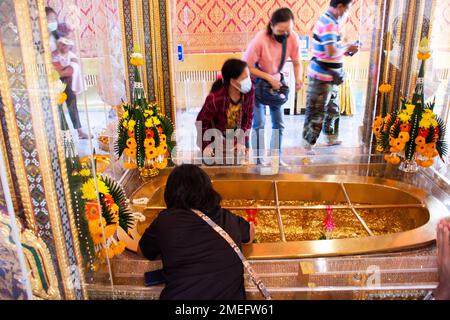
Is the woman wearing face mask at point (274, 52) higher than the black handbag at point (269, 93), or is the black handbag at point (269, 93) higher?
the woman wearing face mask at point (274, 52)

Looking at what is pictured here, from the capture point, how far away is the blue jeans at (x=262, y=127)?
153 inches

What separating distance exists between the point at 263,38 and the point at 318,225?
191 cm

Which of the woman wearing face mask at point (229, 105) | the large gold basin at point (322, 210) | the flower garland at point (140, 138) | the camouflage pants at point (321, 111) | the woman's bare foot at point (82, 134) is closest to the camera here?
the woman's bare foot at point (82, 134)

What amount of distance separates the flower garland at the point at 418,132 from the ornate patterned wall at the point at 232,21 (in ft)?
2.86

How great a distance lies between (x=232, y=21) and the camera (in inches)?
157

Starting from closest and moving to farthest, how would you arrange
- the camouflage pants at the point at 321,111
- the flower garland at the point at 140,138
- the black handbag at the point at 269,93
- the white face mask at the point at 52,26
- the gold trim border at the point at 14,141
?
the gold trim border at the point at 14,141, the white face mask at the point at 52,26, the flower garland at the point at 140,138, the black handbag at the point at 269,93, the camouflage pants at the point at 321,111

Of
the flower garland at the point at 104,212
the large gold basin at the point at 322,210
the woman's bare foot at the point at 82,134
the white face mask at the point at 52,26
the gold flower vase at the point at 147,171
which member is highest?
the white face mask at the point at 52,26

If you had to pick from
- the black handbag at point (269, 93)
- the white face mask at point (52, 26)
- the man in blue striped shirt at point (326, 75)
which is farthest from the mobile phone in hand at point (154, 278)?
the man in blue striped shirt at point (326, 75)

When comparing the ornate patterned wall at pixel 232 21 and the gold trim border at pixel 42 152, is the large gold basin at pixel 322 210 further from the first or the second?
the ornate patterned wall at pixel 232 21

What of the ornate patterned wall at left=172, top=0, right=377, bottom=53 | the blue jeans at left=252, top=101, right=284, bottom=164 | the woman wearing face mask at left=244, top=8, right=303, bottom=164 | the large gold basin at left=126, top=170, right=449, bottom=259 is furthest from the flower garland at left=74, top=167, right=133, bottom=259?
the ornate patterned wall at left=172, top=0, right=377, bottom=53

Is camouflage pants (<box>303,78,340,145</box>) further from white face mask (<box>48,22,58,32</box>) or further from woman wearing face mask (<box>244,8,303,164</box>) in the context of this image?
white face mask (<box>48,22,58,32</box>)

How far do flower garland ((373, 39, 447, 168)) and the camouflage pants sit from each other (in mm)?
922

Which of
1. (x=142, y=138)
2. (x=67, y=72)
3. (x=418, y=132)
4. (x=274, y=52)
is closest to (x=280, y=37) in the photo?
(x=274, y=52)
